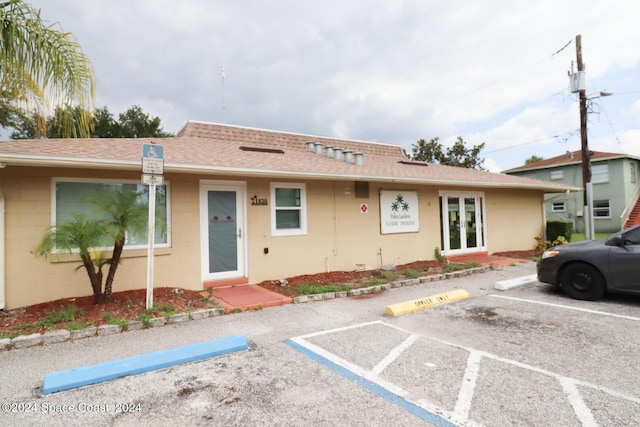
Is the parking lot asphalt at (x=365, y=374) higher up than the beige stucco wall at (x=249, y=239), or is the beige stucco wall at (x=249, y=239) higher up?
the beige stucco wall at (x=249, y=239)

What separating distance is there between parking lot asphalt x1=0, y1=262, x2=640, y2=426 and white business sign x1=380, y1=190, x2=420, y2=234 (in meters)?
4.39

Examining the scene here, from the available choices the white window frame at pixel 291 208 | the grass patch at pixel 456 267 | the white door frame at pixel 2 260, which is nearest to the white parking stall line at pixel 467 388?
the white window frame at pixel 291 208

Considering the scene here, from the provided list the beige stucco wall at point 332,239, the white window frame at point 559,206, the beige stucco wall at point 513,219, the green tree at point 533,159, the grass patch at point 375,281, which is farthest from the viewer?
the green tree at point 533,159

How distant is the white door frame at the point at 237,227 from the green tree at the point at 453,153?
2564 centimetres

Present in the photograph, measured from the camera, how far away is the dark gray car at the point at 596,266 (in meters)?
5.55

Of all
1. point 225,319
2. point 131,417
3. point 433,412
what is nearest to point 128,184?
point 225,319

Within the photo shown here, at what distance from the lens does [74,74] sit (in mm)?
4402

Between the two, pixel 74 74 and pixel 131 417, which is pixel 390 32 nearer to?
pixel 74 74

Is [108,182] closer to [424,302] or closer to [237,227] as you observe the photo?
[237,227]

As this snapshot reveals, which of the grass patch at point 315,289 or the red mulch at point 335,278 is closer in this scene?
the grass patch at point 315,289

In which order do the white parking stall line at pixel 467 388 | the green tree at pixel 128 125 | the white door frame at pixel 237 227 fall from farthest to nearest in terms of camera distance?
1. the green tree at pixel 128 125
2. the white door frame at pixel 237 227
3. the white parking stall line at pixel 467 388

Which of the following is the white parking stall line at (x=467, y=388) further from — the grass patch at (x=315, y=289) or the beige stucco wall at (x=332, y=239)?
the beige stucco wall at (x=332, y=239)

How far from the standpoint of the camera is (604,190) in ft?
73.5

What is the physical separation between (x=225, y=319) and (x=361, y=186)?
5.32m
